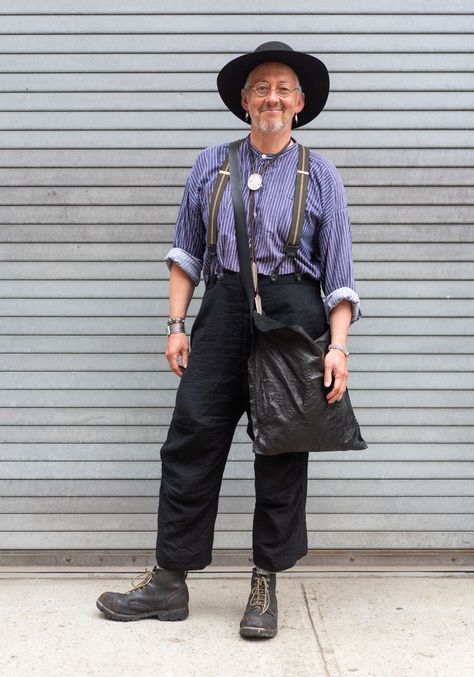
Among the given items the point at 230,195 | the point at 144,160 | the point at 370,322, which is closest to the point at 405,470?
the point at 370,322

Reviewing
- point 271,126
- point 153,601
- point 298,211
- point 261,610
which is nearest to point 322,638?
point 261,610

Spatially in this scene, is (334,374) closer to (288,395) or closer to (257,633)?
(288,395)

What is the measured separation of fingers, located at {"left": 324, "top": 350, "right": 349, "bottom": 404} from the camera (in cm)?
316

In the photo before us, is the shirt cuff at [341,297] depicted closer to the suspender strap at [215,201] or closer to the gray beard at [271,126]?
the suspender strap at [215,201]

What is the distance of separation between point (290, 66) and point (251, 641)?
212cm


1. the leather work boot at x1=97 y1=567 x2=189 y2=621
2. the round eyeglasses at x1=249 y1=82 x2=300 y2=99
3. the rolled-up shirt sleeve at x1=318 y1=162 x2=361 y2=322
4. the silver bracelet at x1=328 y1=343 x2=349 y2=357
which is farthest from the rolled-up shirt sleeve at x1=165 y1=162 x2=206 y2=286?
the leather work boot at x1=97 y1=567 x2=189 y2=621

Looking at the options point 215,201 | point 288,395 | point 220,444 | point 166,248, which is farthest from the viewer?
point 166,248

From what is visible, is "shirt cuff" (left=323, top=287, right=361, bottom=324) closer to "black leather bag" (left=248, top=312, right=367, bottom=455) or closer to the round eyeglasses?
"black leather bag" (left=248, top=312, right=367, bottom=455)

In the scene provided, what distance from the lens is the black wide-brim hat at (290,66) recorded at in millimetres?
3180

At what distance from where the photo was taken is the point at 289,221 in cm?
321

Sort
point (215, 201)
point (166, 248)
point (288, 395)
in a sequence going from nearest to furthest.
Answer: point (288, 395) → point (215, 201) → point (166, 248)

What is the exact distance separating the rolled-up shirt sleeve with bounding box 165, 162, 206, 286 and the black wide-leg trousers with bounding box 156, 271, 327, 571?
14 cm

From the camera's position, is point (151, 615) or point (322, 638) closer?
point (322, 638)
